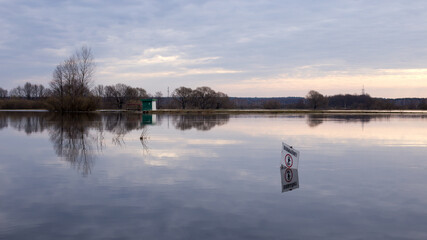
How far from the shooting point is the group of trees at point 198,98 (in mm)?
117562

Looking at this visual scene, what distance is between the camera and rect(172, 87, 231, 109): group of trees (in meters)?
118

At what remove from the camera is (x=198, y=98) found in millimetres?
117438

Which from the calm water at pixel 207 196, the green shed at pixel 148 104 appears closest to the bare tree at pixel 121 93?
the green shed at pixel 148 104

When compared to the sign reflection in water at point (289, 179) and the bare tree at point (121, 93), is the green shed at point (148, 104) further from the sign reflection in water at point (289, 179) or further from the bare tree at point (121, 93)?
the sign reflection in water at point (289, 179)

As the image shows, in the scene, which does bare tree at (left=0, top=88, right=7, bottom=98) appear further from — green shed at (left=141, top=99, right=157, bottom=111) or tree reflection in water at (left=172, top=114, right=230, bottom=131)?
tree reflection in water at (left=172, top=114, right=230, bottom=131)

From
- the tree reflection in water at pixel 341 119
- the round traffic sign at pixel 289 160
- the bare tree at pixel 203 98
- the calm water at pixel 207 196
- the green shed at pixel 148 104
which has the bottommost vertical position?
the calm water at pixel 207 196

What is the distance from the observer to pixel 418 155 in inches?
608

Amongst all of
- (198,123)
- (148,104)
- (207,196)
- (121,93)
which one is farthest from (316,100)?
(207,196)

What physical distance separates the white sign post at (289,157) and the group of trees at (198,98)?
106 meters

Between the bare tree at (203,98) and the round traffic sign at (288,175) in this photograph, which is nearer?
the round traffic sign at (288,175)

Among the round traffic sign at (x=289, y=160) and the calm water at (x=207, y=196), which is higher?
the round traffic sign at (x=289, y=160)

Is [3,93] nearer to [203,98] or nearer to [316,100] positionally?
[203,98]

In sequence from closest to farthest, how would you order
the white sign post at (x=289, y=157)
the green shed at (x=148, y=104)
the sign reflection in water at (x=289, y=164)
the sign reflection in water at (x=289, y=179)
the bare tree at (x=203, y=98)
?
the sign reflection in water at (x=289, y=179), the sign reflection in water at (x=289, y=164), the white sign post at (x=289, y=157), the green shed at (x=148, y=104), the bare tree at (x=203, y=98)

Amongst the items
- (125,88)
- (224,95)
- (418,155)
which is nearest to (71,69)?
(125,88)
